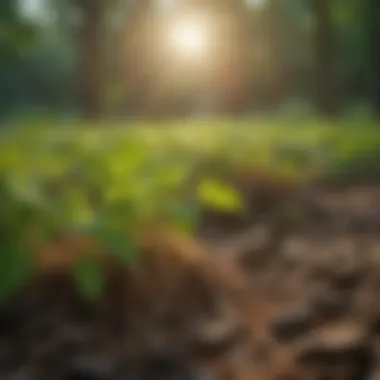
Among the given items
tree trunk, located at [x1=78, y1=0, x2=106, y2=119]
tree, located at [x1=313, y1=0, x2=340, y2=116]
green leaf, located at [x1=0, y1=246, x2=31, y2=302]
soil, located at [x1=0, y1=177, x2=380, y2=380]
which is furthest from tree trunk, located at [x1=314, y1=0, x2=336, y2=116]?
green leaf, located at [x1=0, y1=246, x2=31, y2=302]

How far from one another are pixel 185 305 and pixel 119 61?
0.96ft

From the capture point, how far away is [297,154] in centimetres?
79

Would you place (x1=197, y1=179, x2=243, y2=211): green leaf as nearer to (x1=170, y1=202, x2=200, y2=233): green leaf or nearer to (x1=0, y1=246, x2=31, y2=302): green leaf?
(x1=170, y1=202, x2=200, y2=233): green leaf

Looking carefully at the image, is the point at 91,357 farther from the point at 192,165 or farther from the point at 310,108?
the point at 310,108

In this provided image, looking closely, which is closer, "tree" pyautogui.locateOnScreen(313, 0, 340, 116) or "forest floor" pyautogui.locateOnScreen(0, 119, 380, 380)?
"forest floor" pyautogui.locateOnScreen(0, 119, 380, 380)

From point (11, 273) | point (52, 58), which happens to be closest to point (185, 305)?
point (11, 273)

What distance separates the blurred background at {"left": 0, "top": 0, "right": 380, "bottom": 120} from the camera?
2.40ft

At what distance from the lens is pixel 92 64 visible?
0.75m

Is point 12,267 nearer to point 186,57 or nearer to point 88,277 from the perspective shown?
point 88,277

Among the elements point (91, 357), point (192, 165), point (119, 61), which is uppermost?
point (119, 61)

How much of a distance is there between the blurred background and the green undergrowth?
28 mm

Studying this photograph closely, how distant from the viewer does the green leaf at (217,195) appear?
29.1 inches

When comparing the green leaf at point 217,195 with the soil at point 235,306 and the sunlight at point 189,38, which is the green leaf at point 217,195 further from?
the sunlight at point 189,38

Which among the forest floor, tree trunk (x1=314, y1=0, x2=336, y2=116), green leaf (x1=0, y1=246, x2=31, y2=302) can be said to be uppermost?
tree trunk (x1=314, y1=0, x2=336, y2=116)
